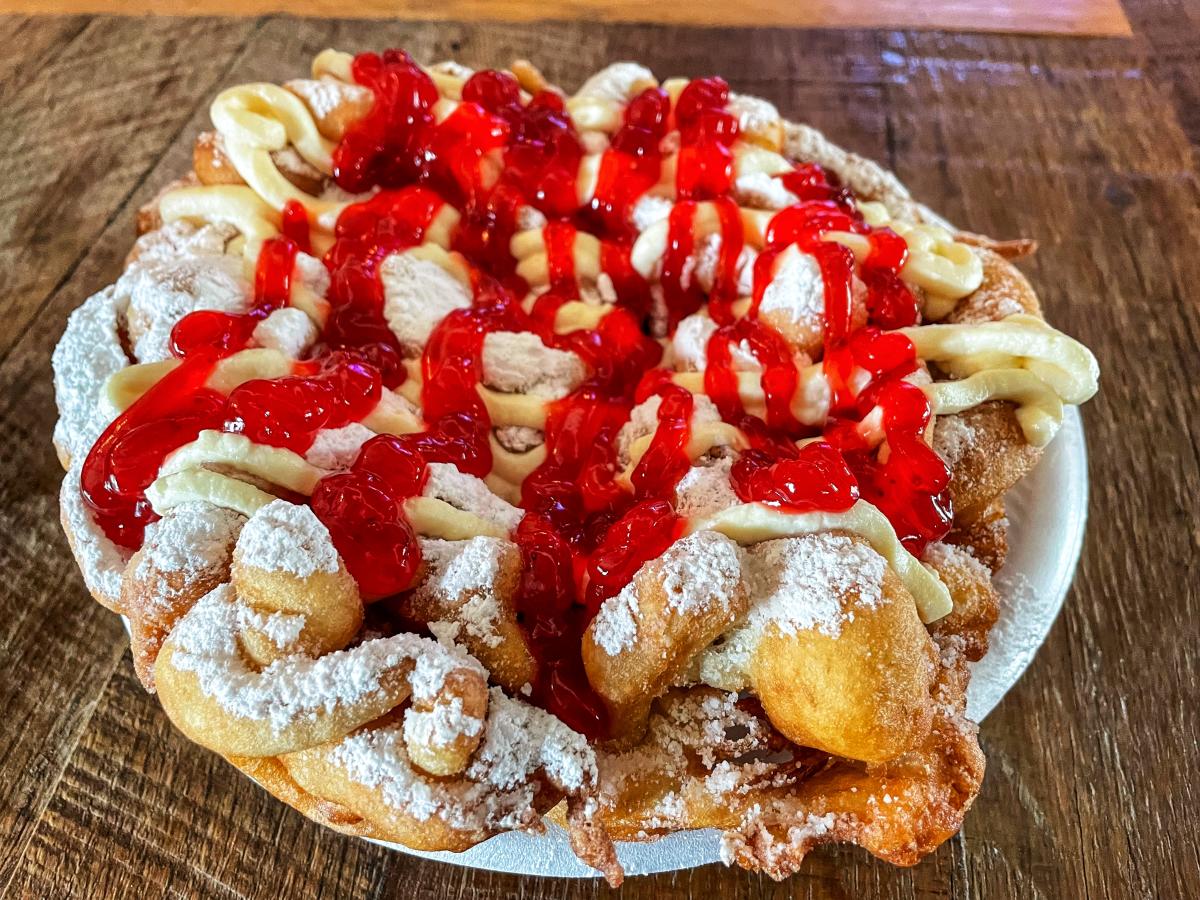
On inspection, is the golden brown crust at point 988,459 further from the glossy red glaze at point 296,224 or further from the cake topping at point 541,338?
the glossy red glaze at point 296,224

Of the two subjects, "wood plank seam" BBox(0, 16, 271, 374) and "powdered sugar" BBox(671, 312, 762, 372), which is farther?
"wood plank seam" BBox(0, 16, 271, 374)

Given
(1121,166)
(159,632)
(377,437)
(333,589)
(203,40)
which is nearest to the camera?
Result: (333,589)

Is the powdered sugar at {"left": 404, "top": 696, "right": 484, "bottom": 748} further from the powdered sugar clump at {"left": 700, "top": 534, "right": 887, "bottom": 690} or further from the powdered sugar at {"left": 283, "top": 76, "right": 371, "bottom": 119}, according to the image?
the powdered sugar at {"left": 283, "top": 76, "right": 371, "bottom": 119}

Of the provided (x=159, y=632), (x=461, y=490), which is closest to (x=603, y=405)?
(x=461, y=490)

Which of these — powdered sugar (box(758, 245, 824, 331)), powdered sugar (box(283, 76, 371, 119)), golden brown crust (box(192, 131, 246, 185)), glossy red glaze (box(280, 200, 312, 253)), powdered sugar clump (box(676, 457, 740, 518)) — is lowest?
powdered sugar clump (box(676, 457, 740, 518))

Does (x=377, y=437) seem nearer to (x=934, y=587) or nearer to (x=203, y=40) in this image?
(x=934, y=587)

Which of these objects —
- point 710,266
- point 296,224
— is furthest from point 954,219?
point 296,224

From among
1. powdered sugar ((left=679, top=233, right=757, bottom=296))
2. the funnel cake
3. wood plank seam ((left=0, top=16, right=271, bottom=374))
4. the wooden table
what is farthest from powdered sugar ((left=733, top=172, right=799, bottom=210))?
wood plank seam ((left=0, top=16, right=271, bottom=374))
